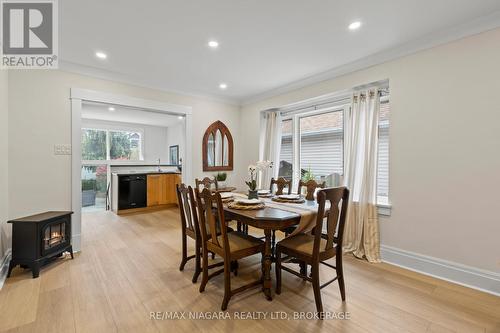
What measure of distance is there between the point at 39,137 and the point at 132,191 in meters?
2.84

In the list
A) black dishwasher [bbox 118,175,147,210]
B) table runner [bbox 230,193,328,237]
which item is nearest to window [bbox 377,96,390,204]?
table runner [bbox 230,193,328,237]

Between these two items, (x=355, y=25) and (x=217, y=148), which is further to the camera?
(x=217, y=148)

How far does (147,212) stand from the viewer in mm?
5703

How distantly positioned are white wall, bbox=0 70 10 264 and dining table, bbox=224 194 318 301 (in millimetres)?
2489

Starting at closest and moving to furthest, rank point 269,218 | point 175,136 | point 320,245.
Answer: point 269,218, point 320,245, point 175,136

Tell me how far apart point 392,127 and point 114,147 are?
7.29 metres

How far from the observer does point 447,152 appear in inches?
95.1

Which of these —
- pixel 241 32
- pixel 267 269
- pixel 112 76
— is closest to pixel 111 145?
pixel 112 76

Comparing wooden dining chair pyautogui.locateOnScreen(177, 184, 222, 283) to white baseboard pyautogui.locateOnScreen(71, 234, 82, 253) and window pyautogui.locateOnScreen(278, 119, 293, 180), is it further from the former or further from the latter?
window pyautogui.locateOnScreen(278, 119, 293, 180)

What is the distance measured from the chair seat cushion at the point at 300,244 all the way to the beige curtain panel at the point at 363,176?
1.17 metres

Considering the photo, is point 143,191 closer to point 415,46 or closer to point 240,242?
point 240,242

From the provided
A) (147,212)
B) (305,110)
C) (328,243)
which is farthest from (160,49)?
(147,212)

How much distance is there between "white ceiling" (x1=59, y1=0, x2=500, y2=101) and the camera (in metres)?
2.02

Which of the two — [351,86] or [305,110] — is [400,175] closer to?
[351,86]
